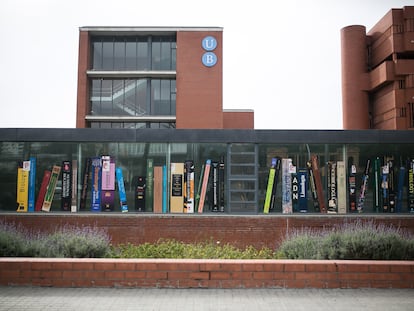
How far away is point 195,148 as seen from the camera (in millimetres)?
13750

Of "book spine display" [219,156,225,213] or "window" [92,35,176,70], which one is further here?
"window" [92,35,176,70]

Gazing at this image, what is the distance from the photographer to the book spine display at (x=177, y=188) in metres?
13.5

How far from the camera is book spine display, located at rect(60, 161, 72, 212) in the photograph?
13.6 m

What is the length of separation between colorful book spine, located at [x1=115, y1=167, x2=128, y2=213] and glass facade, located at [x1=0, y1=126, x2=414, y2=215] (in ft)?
0.42

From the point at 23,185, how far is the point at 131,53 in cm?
3491

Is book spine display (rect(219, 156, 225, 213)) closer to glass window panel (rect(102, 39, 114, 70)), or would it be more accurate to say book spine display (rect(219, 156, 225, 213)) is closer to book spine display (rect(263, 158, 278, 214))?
book spine display (rect(263, 158, 278, 214))

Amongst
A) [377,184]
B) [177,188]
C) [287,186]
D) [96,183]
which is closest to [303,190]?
[287,186]

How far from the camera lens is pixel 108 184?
13.7 metres

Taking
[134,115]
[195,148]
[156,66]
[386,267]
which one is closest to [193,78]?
[156,66]

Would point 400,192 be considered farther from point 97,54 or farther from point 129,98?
point 97,54

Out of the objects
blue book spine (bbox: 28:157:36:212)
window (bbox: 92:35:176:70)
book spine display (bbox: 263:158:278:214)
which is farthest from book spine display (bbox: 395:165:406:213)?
window (bbox: 92:35:176:70)

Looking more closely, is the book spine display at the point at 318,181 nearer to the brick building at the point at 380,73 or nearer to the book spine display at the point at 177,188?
the book spine display at the point at 177,188

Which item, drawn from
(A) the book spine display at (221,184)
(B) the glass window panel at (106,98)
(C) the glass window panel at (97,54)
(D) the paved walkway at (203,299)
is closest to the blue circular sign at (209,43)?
(B) the glass window panel at (106,98)

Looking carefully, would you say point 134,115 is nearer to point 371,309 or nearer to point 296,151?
point 296,151
